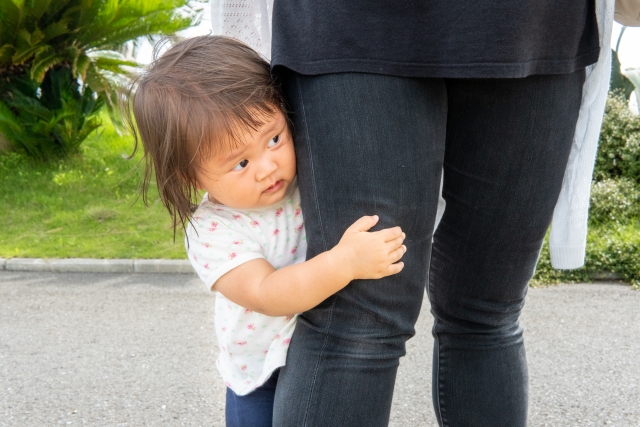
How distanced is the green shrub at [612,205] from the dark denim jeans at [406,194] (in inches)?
170

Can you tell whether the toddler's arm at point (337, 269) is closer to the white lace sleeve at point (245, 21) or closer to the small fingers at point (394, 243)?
the small fingers at point (394, 243)

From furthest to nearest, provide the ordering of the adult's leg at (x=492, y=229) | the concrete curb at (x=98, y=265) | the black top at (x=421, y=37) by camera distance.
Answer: the concrete curb at (x=98, y=265) < the adult's leg at (x=492, y=229) < the black top at (x=421, y=37)

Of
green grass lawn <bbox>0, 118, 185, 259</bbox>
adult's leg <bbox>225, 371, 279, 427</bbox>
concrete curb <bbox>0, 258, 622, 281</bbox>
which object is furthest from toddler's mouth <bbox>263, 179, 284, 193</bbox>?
concrete curb <bbox>0, 258, 622, 281</bbox>

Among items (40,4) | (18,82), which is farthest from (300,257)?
(18,82)

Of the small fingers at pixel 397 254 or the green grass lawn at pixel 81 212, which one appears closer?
the small fingers at pixel 397 254

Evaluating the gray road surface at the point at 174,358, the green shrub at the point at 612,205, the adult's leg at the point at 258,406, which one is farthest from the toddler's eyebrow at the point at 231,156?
the green shrub at the point at 612,205

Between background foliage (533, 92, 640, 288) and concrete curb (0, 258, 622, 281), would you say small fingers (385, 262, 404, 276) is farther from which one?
concrete curb (0, 258, 622, 281)

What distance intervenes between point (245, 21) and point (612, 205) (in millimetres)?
4646

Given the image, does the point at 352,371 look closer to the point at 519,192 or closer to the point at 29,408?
the point at 519,192

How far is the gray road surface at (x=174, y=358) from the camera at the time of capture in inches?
96.4

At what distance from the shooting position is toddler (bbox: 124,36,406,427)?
114cm

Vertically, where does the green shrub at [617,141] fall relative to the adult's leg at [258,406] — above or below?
below

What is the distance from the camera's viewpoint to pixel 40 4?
6.92 m

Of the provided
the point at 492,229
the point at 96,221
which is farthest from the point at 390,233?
the point at 96,221
